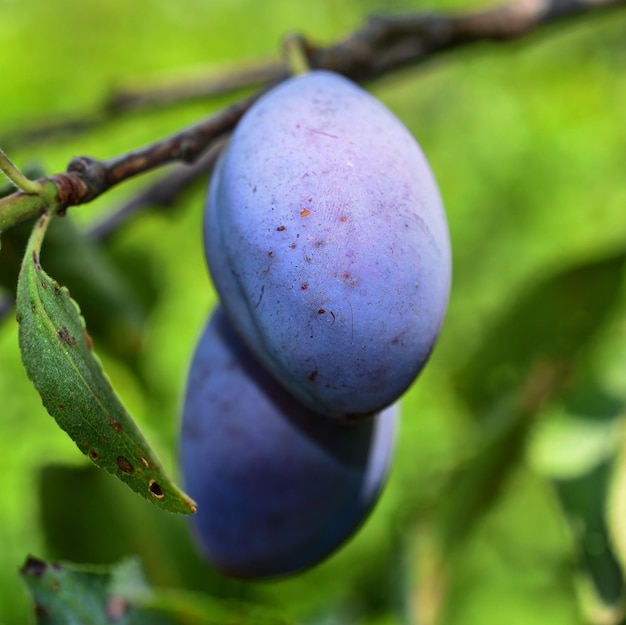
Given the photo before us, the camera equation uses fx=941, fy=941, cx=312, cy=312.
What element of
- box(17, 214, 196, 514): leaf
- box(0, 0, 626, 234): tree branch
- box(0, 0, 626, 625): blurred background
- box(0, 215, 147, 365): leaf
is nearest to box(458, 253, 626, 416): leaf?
box(0, 0, 626, 625): blurred background

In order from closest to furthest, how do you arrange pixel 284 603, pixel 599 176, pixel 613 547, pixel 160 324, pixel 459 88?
pixel 613 547 < pixel 284 603 < pixel 160 324 < pixel 599 176 < pixel 459 88

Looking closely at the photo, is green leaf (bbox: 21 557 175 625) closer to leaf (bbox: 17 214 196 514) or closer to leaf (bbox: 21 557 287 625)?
leaf (bbox: 21 557 287 625)

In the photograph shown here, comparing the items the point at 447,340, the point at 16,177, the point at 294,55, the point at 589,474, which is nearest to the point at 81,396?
the point at 16,177

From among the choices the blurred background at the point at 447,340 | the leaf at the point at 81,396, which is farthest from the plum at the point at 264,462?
the leaf at the point at 81,396

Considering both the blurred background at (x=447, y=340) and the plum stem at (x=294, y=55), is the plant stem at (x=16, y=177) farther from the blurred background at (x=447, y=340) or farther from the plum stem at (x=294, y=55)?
the plum stem at (x=294, y=55)

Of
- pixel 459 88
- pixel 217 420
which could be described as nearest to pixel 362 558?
pixel 217 420

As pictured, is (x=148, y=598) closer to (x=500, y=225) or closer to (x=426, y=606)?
(x=426, y=606)
